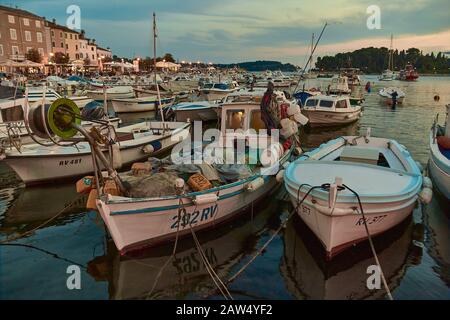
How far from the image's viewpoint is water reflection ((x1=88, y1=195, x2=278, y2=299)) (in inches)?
269

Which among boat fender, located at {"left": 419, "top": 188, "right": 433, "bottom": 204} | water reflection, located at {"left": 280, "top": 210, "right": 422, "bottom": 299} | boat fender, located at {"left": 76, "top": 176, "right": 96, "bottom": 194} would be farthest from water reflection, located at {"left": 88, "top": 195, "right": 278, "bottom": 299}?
boat fender, located at {"left": 419, "top": 188, "right": 433, "bottom": 204}

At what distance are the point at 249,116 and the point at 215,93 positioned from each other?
23642mm

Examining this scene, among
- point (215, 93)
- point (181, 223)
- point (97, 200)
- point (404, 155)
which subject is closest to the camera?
point (97, 200)

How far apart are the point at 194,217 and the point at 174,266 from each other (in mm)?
1254

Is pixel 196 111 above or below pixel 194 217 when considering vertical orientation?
above

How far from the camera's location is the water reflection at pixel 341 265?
6.76 meters

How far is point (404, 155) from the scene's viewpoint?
11180 mm

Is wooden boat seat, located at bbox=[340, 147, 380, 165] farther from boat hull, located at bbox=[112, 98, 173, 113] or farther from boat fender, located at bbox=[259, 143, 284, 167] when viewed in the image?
boat hull, located at bbox=[112, 98, 173, 113]

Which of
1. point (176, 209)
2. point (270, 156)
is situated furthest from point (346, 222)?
point (270, 156)

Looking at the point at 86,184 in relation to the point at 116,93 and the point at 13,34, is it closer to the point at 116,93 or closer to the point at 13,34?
the point at 116,93

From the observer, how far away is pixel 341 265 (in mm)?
7469

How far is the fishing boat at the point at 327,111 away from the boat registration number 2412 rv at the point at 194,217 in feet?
58.4
